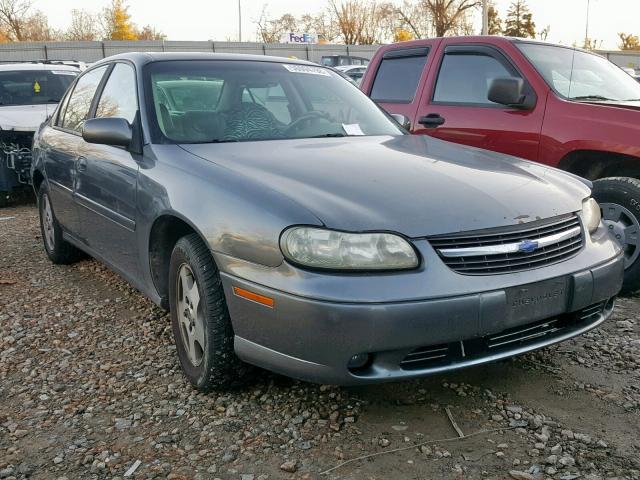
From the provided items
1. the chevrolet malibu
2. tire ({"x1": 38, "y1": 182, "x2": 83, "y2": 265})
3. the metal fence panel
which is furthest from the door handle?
the metal fence panel

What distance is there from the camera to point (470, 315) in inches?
94.3

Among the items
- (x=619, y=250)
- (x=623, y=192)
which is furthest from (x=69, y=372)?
(x=623, y=192)

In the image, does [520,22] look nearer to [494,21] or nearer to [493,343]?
[494,21]

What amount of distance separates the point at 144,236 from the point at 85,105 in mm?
1685

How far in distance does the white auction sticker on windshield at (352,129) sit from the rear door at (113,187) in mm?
1166

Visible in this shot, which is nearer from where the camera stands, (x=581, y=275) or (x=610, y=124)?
(x=581, y=275)

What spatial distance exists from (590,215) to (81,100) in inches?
135

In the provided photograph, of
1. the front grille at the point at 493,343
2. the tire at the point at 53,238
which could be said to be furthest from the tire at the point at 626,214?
the tire at the point at 53,238

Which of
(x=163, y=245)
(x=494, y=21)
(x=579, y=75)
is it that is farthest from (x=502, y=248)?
(x=494, y=21)

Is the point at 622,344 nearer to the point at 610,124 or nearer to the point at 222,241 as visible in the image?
the point at 610,124

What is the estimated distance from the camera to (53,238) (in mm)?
5168

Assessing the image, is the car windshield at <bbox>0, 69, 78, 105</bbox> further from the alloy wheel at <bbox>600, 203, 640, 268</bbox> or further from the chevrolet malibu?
the alloy wheel at <bbox>600, 203, 640, 268</bbox>

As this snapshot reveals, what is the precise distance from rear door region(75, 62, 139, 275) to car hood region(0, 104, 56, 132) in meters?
3.94

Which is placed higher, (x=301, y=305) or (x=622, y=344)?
(x=301, y=305)
